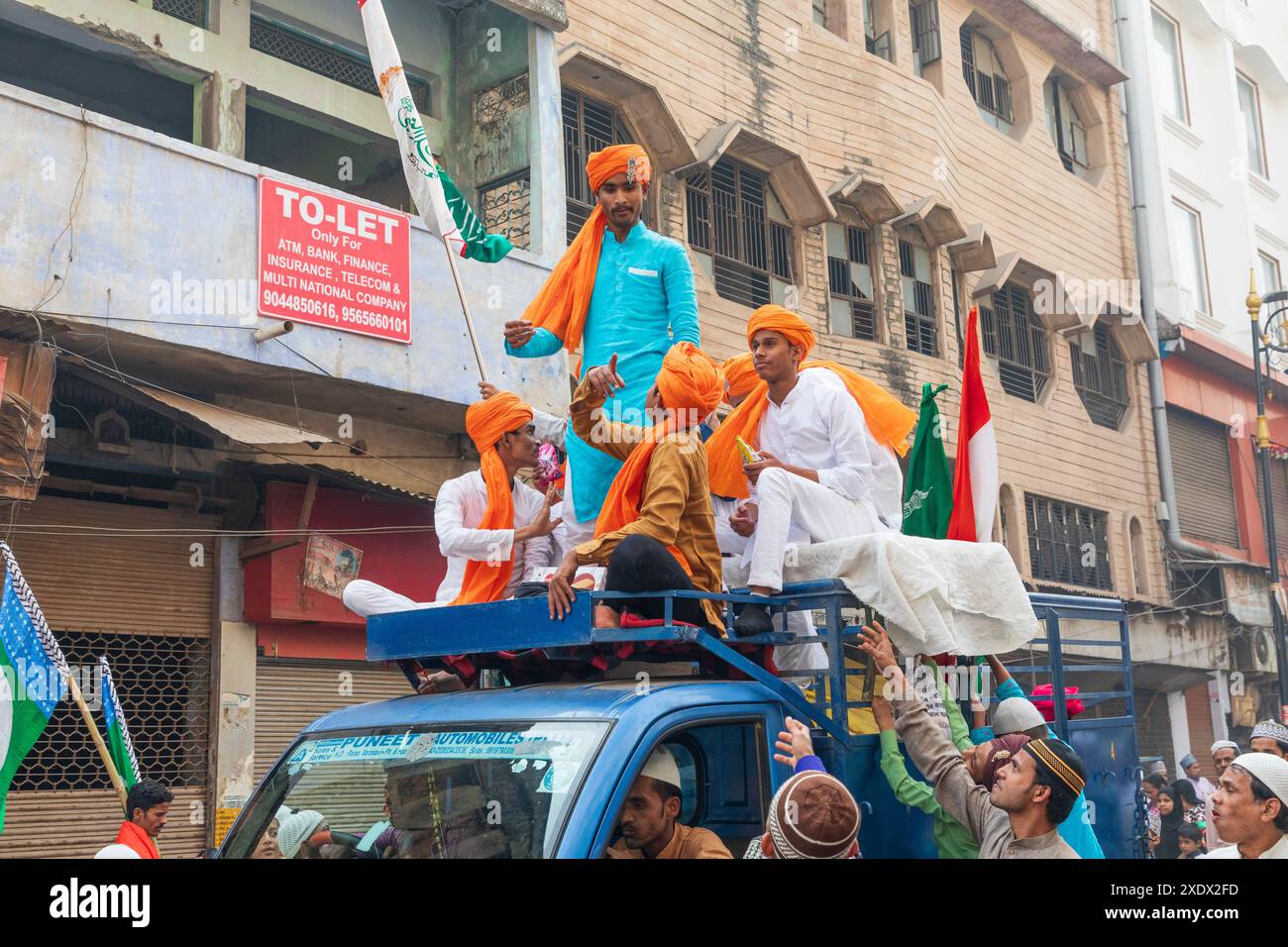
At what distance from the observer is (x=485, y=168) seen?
12.5m

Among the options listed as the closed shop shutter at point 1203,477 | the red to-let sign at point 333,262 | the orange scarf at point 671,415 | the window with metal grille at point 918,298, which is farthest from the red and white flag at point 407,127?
the closed shop shutter at point 1203,477

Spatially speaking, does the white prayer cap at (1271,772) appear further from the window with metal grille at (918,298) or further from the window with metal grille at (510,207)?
the window with metal grille at (918,298)

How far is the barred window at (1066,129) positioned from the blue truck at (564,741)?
18.6 m

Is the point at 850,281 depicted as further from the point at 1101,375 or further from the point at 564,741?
the point at 564,741

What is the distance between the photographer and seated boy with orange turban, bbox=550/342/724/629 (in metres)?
4.11

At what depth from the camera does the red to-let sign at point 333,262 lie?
1009cm

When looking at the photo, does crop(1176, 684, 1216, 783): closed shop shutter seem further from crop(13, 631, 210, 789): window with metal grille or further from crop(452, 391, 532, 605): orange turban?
crop(452, 391, 532, 605): orange turban

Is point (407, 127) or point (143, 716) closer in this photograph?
point (407, 127)

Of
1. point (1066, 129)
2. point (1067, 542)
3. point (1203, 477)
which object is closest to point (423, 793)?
point (1067, 542)

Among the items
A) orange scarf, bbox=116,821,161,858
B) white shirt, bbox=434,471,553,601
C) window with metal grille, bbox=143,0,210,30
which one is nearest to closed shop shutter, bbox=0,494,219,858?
orange scarf, bbox=116,821,161,858

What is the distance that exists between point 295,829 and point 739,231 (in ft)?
39.5

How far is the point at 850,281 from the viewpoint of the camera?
1683 cm
